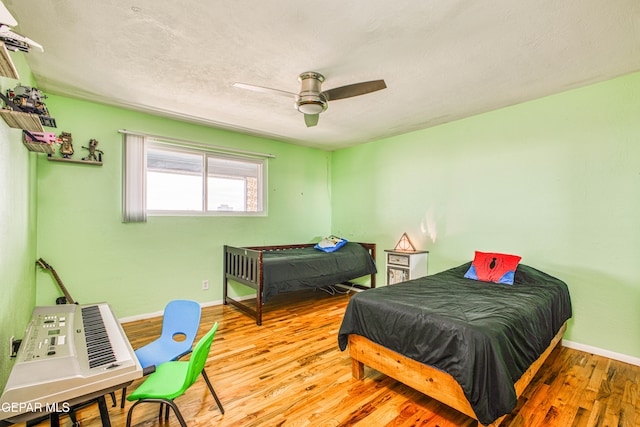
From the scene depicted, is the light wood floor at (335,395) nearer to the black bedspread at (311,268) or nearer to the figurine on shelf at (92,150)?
the black bedspread at (311,268)

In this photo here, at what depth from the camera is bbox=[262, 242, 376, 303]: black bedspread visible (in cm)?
333

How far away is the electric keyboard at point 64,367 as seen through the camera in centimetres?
93

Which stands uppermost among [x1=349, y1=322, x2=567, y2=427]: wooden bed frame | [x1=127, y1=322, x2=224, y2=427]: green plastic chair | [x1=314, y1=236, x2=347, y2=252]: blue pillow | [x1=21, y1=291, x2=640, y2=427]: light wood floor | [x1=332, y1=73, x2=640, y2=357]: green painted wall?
[x1=332, y1=73, x2=640, y2=357]: green painted wall

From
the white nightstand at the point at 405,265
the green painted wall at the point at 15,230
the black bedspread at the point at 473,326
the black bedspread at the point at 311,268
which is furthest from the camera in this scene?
the white nightstand at the point at 405,265

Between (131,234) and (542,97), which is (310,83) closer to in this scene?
(542,97)

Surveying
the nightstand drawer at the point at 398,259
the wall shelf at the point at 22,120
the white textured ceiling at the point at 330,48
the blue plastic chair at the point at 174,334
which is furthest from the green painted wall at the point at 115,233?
the nightstand drawer at the point at 398,259

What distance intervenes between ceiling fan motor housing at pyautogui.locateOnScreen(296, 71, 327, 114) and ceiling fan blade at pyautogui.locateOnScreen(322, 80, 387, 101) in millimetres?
79

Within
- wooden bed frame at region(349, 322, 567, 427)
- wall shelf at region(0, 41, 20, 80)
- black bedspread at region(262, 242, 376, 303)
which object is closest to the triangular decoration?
black bedspread at region(262, 242, 376, 303)

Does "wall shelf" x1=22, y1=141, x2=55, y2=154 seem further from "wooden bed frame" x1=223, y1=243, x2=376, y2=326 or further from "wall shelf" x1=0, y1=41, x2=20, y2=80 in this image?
"wooden bed frame" x1=223, y1=243, x2=376, y2=326

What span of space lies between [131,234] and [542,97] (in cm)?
457

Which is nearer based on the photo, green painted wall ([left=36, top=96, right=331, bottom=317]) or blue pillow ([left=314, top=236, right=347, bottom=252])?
green painted wall ([left=36, top=96, right=331, bottom=317])

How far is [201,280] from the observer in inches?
148

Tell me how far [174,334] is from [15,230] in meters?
1.26

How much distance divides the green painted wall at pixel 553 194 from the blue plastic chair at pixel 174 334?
2.97 meters
